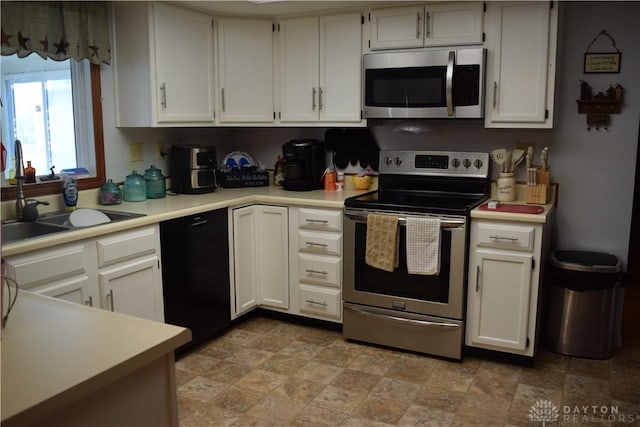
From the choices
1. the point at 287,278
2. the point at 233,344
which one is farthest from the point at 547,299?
the point at 233,344

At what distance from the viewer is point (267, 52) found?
3717mm

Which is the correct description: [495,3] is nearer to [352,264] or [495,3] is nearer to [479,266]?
[479,266]

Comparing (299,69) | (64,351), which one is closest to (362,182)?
(299,69)

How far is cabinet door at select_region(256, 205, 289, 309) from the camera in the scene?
3.52 metres

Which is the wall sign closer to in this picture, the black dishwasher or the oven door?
the oven door

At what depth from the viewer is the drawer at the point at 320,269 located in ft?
11.1

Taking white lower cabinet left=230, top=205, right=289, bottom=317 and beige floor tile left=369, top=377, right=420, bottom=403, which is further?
white lower cabinet left=230, top=205, right=289, bottom=317

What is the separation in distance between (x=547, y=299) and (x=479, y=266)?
0.61 metres

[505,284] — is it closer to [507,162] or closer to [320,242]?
[507,162]

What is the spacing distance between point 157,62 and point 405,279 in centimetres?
188

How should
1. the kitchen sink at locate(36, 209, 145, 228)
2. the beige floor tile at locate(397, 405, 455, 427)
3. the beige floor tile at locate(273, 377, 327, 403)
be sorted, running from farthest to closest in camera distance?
the kitchen sink at locate(36, 209, 145, 228) < the beige floor tile at locate(273, 377, 327, 403) < the beige floor tile at locate(397, 405, 455, 427)

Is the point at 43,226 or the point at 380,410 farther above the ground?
the point at 43,226

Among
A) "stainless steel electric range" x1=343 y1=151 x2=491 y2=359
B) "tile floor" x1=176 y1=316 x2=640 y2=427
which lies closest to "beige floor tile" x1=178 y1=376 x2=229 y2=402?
"tile floor" x1=176 y1=316 x2=640 y2=427

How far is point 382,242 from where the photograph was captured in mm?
3098
